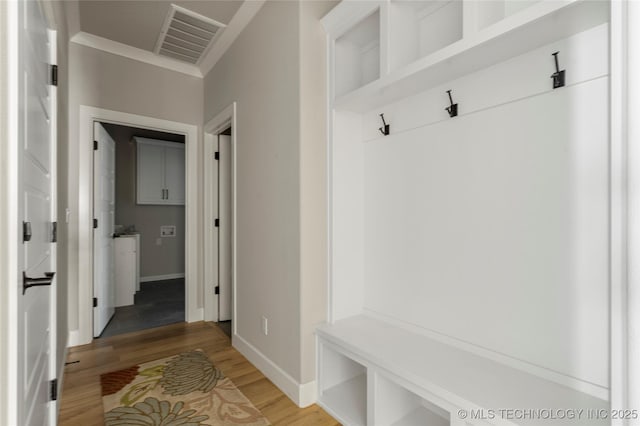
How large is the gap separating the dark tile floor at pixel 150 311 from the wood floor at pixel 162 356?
235 mm

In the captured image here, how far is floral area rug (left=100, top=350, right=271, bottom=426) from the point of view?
6.02 feet

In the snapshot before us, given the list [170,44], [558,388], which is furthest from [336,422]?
[170,44]

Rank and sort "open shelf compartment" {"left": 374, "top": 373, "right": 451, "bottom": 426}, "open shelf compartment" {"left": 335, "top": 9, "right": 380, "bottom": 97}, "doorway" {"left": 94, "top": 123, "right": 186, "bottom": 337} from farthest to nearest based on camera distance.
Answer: "doorway" {"left": 94, "top": 123, "right": 186, "bottom": 337}
"open shelf compartment" {"left": 335, "top": 9, "right": 380, "bottom": 97}
"open shelf compartment" {"left": 374, "top": 373, "right": 451, "bottom": 426}

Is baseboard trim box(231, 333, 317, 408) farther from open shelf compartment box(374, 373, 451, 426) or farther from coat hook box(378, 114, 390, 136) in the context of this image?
coat hook box(378, 114, 390, 136)

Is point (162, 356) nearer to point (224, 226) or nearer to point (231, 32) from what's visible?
point (224, 226)

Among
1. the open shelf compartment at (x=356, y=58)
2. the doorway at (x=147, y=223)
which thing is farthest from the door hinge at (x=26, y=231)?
the doorway at (x=147, y=223)

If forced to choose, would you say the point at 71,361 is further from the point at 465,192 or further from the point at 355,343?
the point at 465,192

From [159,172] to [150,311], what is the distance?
2.74 metres

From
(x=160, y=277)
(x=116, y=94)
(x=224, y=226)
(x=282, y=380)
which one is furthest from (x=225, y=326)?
(x=160, y=277)

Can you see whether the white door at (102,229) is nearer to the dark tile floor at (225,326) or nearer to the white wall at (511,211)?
the dark tile floor at (225,326)

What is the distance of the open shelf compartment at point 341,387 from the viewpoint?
→ 182 centimetres

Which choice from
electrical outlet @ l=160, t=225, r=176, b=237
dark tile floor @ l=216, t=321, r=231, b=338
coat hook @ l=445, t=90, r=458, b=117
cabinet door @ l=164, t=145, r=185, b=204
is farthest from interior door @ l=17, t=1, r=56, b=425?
electrical outlet @ l=160, t=225, r=176, b=237

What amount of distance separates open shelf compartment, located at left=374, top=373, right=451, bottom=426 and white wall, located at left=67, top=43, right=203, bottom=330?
2.56m

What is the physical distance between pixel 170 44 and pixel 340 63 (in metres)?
1.94
